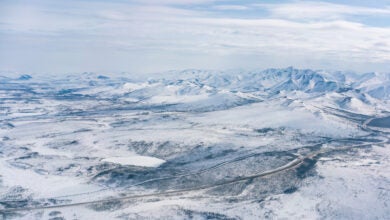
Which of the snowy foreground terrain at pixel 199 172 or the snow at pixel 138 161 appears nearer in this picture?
the snowy foreground terrain at pixel 199 172

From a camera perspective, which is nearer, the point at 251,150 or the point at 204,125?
the point at 251,150

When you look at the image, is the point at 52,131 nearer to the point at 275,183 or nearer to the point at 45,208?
the point at 45,208

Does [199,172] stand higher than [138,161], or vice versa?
[199,172]

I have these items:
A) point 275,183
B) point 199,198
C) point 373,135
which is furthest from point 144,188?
point 373,135

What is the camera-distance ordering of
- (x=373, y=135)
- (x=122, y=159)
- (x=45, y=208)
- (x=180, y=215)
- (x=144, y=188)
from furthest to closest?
1. (x=373, y=135)
2. (x=122, y=159)
3. (x=144, y=188)
4. (x=45, y=208)
5. (x=180, y=215)

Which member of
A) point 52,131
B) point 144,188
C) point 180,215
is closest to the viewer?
point 180,215

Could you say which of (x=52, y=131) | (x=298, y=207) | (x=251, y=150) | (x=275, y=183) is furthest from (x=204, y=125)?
(x=298, y=207)

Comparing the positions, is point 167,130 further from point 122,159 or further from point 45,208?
point 45,208

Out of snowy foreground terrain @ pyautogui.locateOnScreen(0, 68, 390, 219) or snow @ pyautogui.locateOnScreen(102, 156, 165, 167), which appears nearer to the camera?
snowy foreground terrain @ pyautogui.locateOnScreen(0, 68, 390, 219)

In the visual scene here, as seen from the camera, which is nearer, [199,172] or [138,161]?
[199,172]
